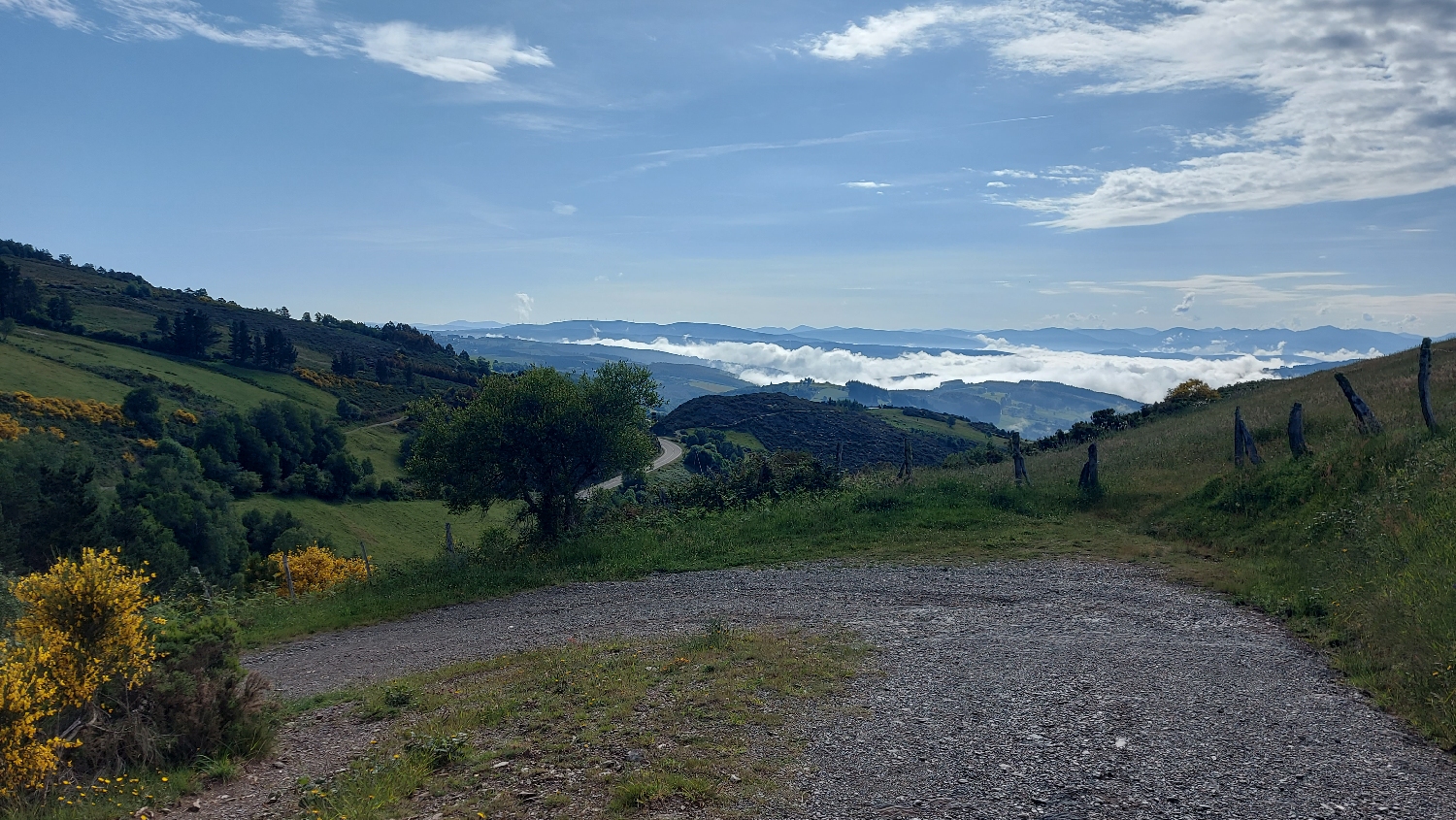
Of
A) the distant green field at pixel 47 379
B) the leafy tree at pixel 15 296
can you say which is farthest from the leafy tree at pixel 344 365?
the distant green field at pixel 47 379

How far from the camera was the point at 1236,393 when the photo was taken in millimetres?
43719

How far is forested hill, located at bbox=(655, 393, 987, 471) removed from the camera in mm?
108938

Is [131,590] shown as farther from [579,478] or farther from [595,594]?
Result: [579,478]

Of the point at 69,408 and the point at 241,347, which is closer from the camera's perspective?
the point at 69,408

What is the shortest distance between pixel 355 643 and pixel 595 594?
4724mm

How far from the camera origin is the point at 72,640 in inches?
312

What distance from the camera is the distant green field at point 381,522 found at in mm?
70188

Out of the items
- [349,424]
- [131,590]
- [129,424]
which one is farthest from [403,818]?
[349,424]

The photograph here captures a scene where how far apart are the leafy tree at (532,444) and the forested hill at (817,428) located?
242ft

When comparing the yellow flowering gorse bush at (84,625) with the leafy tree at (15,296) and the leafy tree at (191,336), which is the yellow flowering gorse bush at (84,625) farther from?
the leafy tree at (191,336)

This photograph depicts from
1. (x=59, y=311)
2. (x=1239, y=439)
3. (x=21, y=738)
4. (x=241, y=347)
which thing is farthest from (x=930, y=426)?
(x=59, y=311)

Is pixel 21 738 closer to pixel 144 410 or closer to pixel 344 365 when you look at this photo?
pixel 144 410

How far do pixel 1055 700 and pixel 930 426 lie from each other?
427 ft

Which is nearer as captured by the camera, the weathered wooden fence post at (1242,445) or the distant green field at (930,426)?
the weathered wooden fence post at (1242,445)
